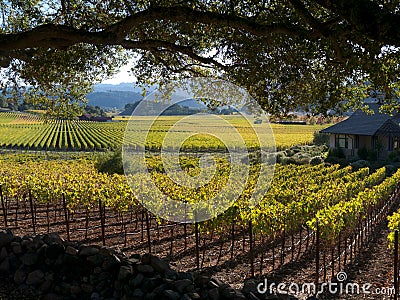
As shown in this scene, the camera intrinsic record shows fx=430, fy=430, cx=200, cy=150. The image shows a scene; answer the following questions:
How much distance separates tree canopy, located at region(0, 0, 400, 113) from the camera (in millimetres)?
5551

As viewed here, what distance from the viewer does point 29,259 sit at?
682cm

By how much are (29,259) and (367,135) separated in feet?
104

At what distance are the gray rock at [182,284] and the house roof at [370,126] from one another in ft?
98.8

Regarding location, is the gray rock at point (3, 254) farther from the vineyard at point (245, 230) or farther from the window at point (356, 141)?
the window at point (356, 141)

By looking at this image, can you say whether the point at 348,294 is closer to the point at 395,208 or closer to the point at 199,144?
the point at 395,208

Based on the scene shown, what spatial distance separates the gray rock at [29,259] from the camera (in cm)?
678

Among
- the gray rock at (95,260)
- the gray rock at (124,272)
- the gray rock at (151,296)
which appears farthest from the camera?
the gray rock at (95,260)

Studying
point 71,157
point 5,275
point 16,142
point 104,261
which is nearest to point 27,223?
point 5,275

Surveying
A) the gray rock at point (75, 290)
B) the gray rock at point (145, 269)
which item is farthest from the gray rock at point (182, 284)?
the gray rock at point (75, 290)

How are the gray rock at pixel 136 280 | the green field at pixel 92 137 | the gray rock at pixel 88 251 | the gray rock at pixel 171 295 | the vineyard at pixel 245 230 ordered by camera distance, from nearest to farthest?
the gray rock at pixel 171 295, the gray rock at pixel 136 280, the gray rock at pixel 88 251, the vineyard at pixel 245 230, the green field at pixel 92 137

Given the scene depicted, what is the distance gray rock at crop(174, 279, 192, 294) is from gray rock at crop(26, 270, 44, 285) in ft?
7.15

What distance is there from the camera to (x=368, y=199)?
11773mm

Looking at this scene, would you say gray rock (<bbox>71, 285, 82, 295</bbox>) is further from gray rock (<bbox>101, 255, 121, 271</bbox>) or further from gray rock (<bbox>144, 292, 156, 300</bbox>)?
gray rock (<bbox>144, 292, 156, 300</bbox>)

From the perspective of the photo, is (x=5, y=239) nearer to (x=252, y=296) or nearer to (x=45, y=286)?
(x=45, y=286)
